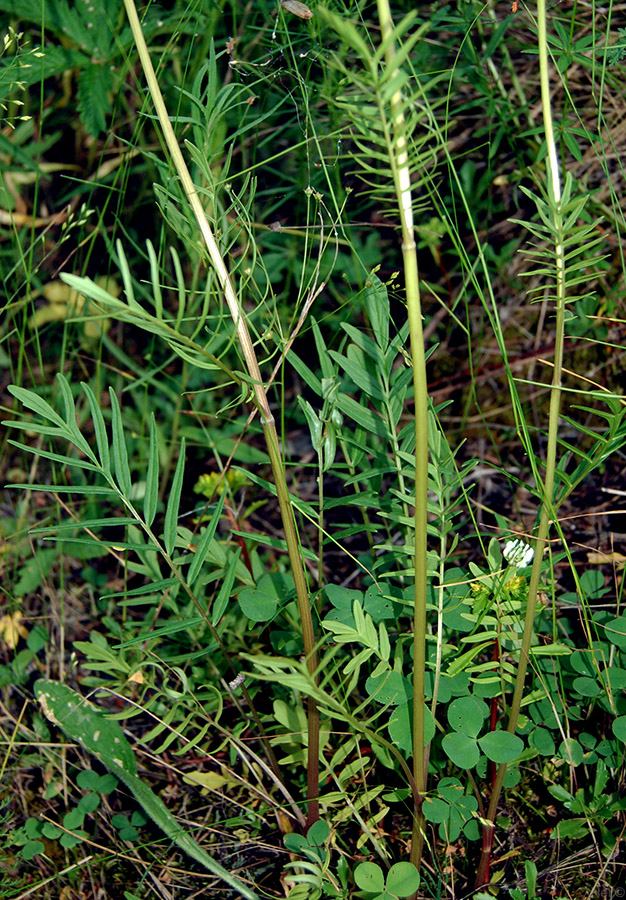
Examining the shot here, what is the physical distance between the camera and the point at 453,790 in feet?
3.50

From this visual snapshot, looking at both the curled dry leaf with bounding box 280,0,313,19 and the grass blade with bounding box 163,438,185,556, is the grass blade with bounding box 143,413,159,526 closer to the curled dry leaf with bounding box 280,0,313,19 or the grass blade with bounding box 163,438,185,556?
the grass blade with bounding box 163,438,185,556

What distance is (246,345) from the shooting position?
2.92 feet

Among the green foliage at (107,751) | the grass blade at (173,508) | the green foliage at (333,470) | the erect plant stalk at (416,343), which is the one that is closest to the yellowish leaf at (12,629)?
the green foliage at (333,470)

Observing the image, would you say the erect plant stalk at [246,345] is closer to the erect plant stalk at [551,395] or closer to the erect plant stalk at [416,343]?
the erect plant stalk at [416,343]

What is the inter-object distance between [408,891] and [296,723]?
0.33 meters

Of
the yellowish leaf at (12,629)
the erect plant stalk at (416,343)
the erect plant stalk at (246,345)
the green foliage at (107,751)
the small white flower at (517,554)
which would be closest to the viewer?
the erect plant stalk at (416,343)

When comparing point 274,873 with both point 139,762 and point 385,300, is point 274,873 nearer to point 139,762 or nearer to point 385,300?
point 139,762

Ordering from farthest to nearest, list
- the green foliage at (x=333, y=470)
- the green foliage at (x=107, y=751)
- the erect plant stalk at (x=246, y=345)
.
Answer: the green foliage at (x=107, y=751) < the green foliage at (x=333, y=470) < the erect plant stalk at (x=246, y=345)

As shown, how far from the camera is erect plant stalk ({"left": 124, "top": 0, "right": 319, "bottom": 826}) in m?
0.80

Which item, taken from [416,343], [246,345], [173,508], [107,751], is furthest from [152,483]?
[107,751]

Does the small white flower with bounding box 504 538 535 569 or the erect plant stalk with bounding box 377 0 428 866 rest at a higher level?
the erect plant stalk with bounding box 377 0 428 866

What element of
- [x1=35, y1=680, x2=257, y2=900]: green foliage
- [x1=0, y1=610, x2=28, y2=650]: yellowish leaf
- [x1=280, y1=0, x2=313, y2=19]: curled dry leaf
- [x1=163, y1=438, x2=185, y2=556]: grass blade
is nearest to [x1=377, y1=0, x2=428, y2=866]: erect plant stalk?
[x1=280, y1=0, x2=313, y2=19]: curled dry leaf

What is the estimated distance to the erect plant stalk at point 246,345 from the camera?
0.80 metres

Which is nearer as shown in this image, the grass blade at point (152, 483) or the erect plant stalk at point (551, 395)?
the erect plant stalk at point (551, 395)
